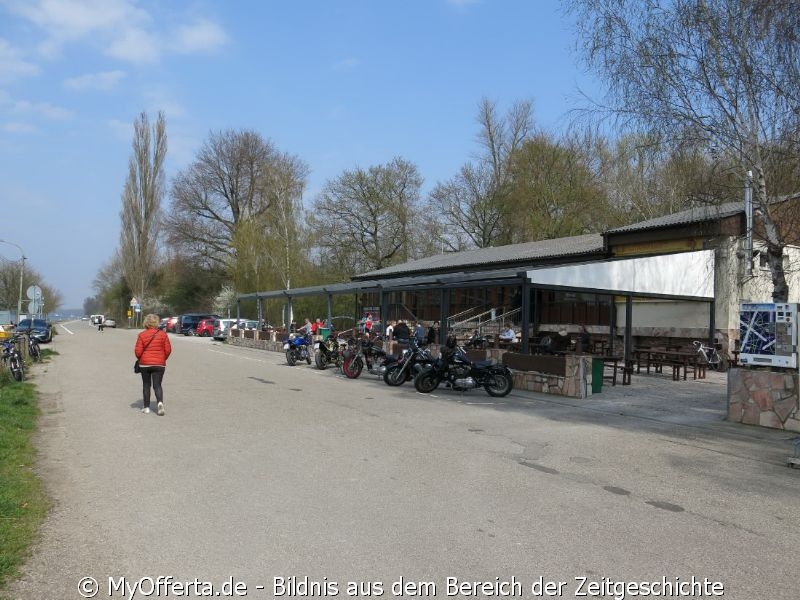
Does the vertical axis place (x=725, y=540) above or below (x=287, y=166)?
below

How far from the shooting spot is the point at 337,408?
37.3ft

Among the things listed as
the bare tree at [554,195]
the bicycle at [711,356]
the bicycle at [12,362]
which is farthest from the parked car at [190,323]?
the bicycle at [711,356]

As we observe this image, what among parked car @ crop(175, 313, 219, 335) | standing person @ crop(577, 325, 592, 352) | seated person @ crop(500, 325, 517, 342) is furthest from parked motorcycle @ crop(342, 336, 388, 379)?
parked car @ crop(175, 313, 219, 335)

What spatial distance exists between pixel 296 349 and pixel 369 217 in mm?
25832

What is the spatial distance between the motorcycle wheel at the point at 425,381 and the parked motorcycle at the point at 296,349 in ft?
27.7

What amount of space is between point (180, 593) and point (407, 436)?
17.2 ft

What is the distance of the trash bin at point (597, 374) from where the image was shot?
47.0ft

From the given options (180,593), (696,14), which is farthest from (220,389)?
(696,14)

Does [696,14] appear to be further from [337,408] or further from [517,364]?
[337,408]

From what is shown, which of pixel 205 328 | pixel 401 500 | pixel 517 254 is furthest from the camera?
pixel 205 328

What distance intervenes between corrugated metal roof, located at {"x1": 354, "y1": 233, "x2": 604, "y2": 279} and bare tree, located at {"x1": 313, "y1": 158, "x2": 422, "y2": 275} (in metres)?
8.10

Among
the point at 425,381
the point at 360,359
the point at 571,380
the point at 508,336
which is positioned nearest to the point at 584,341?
the point at 508,336

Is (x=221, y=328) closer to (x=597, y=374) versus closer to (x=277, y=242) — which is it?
(x=277, y=242)

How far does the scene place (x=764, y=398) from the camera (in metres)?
10.4
